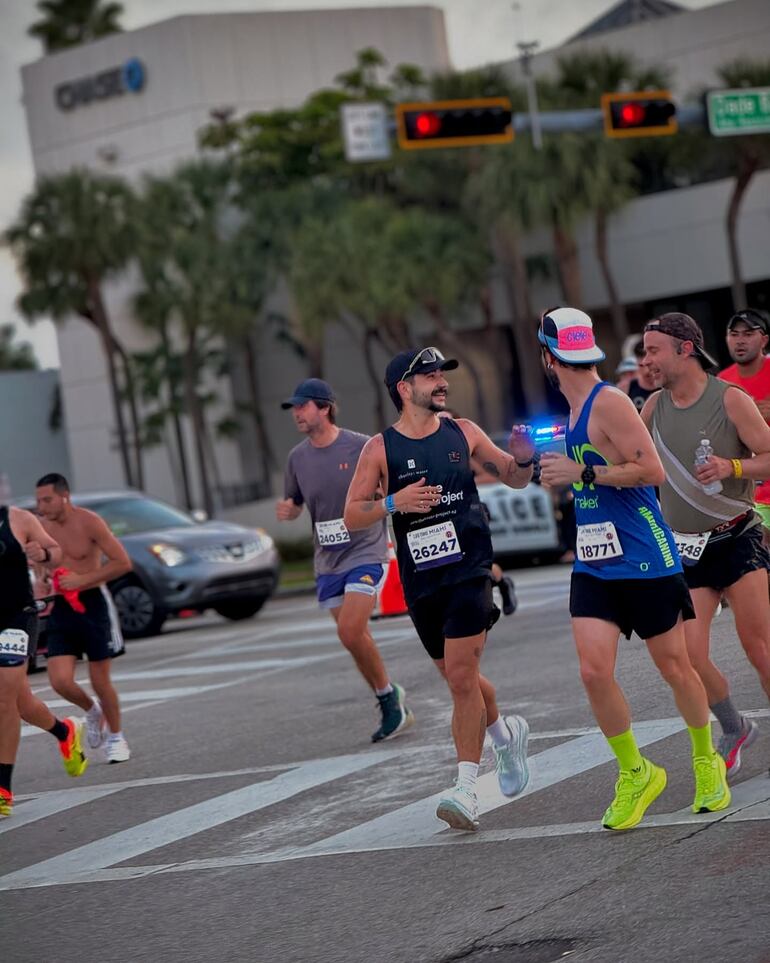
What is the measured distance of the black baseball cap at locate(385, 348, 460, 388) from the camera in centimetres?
765

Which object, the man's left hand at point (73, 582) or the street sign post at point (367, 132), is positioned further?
the street sign post at point (367, 132)

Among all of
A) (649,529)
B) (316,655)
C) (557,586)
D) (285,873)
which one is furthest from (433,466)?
(557,586)

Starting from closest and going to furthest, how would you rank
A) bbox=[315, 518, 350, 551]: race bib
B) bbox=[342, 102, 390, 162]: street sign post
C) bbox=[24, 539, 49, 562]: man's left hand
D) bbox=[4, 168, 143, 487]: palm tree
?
bbox=[24, 539, 49, 562]: man's left hand < bbox=[315, 518, 350, 551]: race bib < bbox=[342, 102, 390, 162]: street sign post < bbox=[4, 168, 143, 487]: palm tree

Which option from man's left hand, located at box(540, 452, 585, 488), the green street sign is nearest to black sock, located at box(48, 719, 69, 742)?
man's left hand, located at box(540, 452, 585, 488)

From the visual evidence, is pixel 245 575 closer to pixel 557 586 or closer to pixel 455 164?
pixel 557 586

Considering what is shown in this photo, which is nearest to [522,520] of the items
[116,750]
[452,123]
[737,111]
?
[452,123]

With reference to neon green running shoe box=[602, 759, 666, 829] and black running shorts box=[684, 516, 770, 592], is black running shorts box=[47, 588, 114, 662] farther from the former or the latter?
neon green running shoe box=[602, 759, 666, 829]

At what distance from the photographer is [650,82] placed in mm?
43688

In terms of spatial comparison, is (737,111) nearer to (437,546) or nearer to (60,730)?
(60,730)

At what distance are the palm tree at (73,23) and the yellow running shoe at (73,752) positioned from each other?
222ft

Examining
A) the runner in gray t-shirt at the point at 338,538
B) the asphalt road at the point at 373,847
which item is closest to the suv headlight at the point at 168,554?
the asphalt road at the point at 373,847

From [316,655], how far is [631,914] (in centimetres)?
972

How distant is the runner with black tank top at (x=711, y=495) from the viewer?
7.37 meters

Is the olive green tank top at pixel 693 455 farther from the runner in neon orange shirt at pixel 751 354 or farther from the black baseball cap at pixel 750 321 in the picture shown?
the black baseball cap at pixel 750 321
